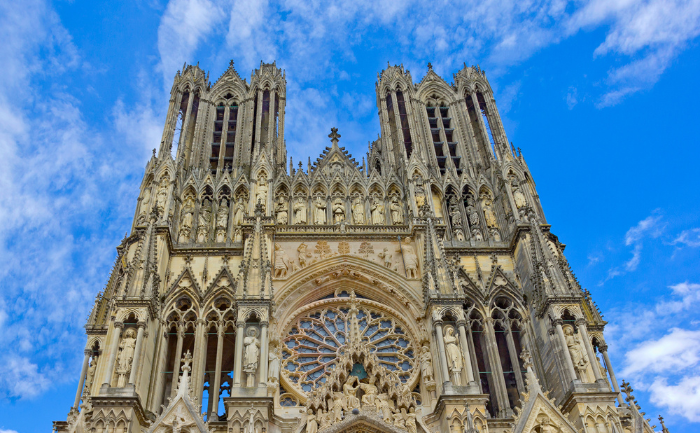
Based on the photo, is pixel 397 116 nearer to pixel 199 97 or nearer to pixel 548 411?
pixel 199 97

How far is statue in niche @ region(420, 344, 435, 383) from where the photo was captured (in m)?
19.1

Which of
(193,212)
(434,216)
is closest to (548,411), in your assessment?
(434,216)

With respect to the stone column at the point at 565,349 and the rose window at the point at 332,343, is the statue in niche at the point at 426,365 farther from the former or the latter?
the stone column at the point at 565,349

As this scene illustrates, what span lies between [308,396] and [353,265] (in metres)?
4.84

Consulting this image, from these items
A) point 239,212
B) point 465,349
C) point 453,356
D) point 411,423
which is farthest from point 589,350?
point 239,212

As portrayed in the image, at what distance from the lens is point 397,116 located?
2797 cm

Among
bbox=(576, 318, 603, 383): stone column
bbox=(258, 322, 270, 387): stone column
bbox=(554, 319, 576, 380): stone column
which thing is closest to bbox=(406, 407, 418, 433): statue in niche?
bbox=(258, 322, 270, 387): stone column

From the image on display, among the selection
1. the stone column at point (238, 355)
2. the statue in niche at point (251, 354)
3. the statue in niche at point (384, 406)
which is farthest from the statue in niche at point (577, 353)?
the stone column at point (238, 355)

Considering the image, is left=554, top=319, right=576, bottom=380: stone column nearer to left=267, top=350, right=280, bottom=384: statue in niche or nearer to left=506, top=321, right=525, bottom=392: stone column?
left=506, top=321, right=525, bottom=392: stone column

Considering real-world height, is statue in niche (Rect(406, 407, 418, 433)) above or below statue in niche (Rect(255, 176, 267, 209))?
below

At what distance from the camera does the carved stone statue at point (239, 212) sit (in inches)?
920

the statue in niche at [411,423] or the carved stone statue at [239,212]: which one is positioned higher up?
the carved stone statue at [239,212]

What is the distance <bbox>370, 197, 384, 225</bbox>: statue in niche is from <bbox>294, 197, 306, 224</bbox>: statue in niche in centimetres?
242

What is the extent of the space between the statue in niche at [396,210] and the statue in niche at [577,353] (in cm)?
712
